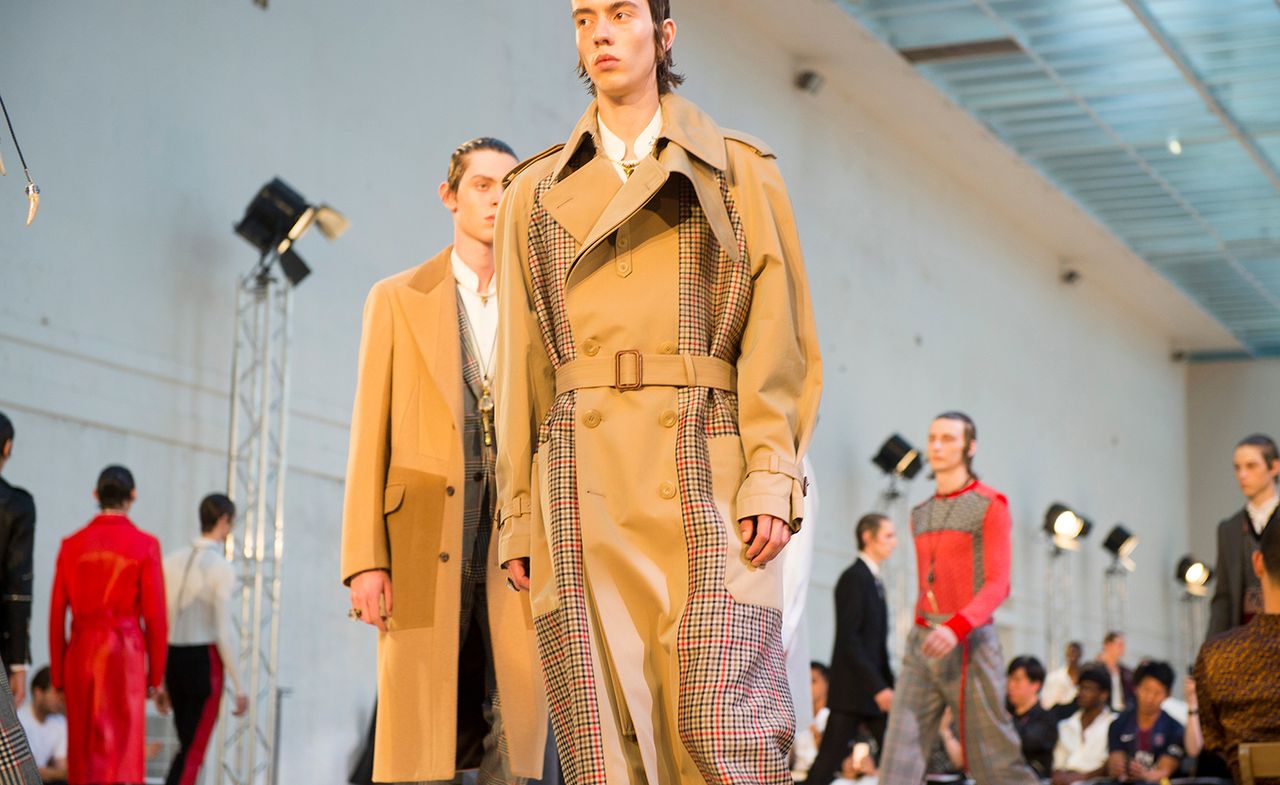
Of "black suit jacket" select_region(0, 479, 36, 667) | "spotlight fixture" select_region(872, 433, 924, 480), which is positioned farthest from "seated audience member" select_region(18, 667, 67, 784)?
"spotlight fixture" select_region(872, 433, 924, 480)

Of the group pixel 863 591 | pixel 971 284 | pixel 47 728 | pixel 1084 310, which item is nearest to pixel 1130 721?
pixel 863 591

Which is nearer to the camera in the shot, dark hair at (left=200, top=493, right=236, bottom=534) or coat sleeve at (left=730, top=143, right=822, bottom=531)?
coat sleeve at (left=730, top=143, right=822, bottom=531)

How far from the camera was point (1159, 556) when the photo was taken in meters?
24.1

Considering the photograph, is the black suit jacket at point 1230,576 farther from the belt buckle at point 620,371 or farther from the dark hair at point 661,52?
the belt buckle at point 620,371

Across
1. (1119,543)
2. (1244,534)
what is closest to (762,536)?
(1244,534)

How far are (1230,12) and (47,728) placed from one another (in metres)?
10.4

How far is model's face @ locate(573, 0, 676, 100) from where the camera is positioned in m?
2.89

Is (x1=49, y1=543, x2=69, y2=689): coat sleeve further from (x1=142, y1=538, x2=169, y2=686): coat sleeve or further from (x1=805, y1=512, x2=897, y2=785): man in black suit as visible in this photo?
(x1=805, y1=512, x2=897, y2=785): man in black suit

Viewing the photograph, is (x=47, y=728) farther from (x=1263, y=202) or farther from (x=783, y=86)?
(x=1263, y=202)

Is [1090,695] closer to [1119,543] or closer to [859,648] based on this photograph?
[859,648]

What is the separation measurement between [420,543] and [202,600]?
4345 millimetres

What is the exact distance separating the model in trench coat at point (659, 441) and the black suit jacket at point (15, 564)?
3.37 m

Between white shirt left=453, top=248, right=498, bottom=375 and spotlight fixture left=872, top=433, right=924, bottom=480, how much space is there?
11.2 metres

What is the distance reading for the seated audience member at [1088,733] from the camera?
38.8 ft
